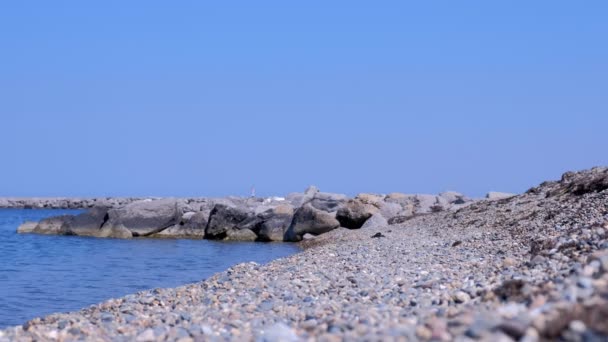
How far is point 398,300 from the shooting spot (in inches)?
351

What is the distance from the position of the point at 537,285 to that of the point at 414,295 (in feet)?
6.65

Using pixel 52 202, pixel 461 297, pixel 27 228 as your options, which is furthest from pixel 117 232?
pixel 52 202

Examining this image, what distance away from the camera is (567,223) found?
54.3 feet

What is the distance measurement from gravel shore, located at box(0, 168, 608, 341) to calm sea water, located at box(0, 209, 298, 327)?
402 centimetres

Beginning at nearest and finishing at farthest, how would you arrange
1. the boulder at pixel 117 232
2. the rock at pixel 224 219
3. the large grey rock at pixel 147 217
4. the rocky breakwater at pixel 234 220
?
the rocky breakwater at pixel 234 220, the rock at pixel 224 219, the boulder at pixel 117 232, the large grey rock at pixel 147 217

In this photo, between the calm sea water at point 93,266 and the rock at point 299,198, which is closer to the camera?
the calm sea water at point 93,266

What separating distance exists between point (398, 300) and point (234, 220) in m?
28.6

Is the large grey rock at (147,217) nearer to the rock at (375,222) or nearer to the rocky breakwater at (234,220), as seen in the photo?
the rocky breakwater at (234,220)

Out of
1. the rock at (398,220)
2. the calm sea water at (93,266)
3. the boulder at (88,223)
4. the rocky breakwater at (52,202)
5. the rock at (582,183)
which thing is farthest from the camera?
the rocky breakwater at (52,202)

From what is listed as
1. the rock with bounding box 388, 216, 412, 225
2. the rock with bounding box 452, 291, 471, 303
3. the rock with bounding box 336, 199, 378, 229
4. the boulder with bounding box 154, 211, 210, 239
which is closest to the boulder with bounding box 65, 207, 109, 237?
the boulder with bounding box 154, 211, 210, 239

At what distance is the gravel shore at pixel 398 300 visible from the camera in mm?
5387

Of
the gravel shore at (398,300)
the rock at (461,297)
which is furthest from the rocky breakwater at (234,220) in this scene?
the rock at (461,297)

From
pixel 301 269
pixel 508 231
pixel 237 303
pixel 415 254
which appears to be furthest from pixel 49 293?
pixel 508 231

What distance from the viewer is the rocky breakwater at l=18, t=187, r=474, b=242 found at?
35.2 meters
